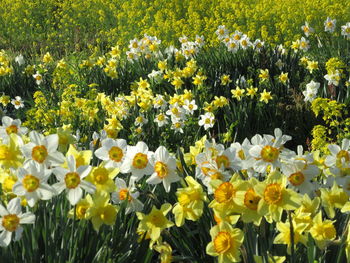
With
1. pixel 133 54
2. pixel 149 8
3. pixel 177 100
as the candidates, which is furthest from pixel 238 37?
pixel 149 8

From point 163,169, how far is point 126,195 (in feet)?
0.51

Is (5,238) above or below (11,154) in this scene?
below

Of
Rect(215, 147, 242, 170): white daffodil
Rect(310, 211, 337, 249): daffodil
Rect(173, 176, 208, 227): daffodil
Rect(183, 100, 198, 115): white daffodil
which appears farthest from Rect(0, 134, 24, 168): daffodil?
Rect(183, 100, 198, 115): white daffodil

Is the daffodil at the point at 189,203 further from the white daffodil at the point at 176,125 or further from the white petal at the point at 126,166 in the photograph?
the white daffodil at the point at 176,125

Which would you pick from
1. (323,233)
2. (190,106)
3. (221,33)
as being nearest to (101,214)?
(323,233)

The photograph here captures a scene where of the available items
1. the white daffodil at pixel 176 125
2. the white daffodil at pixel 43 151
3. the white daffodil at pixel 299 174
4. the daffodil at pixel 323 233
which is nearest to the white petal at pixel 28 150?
the white daffodil at pixel 43 151

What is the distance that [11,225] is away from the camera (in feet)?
4.43

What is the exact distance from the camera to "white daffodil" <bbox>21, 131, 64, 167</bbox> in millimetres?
1433

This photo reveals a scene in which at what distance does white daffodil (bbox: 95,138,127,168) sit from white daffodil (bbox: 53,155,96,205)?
0.64ft

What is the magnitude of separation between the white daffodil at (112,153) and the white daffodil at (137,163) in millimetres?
27

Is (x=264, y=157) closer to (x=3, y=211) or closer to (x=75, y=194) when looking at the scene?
(x=75, y=194)

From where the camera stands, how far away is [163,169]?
5.15 ft

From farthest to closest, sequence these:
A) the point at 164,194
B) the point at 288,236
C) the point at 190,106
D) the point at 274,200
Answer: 1. the point at 190,106
2. the point at 164,194
3. the point at 288,236
4. the point at 274,200

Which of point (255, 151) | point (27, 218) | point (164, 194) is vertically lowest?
point (164, 194)
